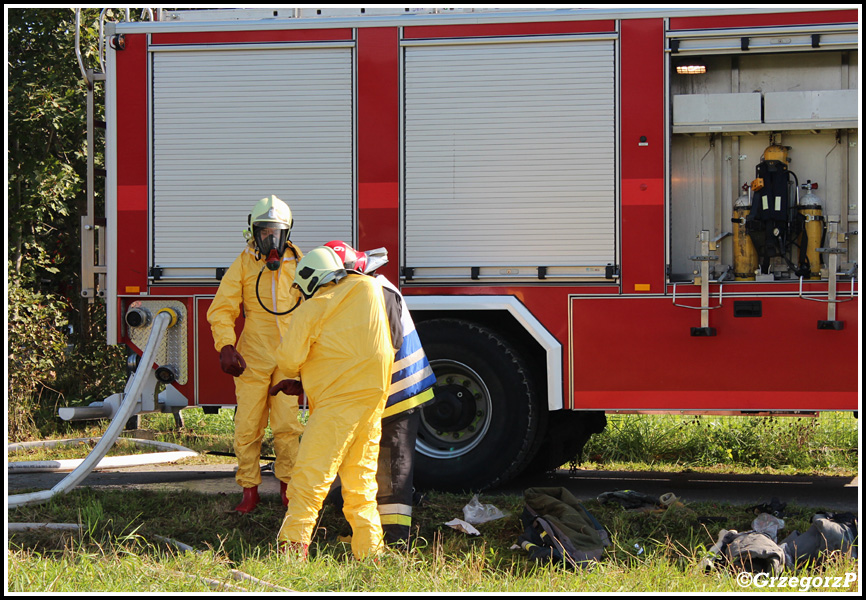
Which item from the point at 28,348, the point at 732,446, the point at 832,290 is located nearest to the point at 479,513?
the point at 832,290

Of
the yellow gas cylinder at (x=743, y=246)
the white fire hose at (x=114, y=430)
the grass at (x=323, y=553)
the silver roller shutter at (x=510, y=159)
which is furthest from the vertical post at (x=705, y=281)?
the white fire hose at (x=114, y=430)

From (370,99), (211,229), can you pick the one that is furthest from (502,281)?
(211,229)

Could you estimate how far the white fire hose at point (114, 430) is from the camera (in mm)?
5633

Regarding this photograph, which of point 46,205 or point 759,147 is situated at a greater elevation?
point 759,147

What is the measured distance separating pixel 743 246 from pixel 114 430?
444cm

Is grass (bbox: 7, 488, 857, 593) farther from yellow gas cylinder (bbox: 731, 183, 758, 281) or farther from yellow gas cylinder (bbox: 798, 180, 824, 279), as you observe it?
yellow gas cylinder (bbox: 798, 180, 824, 279)

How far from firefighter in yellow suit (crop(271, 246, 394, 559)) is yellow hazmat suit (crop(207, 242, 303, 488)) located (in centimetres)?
111

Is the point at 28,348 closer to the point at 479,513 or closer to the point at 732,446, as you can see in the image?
the point at 479,513

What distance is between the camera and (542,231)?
249 inches

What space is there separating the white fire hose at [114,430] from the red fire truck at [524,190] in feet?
0.80

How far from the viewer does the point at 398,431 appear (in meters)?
4.84

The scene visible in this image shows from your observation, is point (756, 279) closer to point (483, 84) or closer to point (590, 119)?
point (590, 119)

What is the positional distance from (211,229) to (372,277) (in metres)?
2.23

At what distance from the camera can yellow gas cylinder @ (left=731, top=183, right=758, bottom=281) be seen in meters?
6.27
